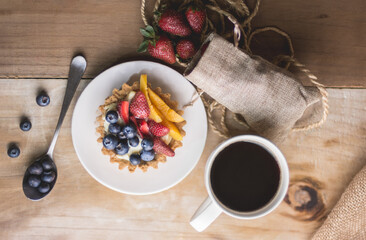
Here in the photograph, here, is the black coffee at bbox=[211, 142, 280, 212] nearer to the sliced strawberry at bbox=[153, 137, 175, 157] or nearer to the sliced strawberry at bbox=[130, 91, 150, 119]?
the sliced strawberry at bbox=[153, 137, 175, 157]

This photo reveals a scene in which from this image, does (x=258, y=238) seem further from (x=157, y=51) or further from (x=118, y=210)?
(x=157, y=51)

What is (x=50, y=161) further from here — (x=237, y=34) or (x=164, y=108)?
(x=237, y=34)

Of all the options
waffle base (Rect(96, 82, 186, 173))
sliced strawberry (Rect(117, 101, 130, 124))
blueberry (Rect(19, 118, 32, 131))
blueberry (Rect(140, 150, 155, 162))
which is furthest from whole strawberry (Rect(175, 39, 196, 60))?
blueberry (Rect(19, 118, 32, 131))

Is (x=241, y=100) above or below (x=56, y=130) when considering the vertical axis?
above

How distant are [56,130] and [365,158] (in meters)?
1.26

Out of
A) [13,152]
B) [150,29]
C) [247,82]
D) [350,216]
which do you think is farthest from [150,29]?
[350,216]

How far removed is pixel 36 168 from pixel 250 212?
32.3 inches

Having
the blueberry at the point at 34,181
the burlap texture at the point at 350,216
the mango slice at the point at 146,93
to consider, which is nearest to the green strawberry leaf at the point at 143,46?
the mango slice at the point at 146,93

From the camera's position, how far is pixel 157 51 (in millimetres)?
1227

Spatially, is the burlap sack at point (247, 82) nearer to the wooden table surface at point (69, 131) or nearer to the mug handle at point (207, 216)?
the wooden table surface at point (69, 131)

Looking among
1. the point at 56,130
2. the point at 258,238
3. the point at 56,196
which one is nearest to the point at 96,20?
the point at 56,130

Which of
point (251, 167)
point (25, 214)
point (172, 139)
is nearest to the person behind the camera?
point (251, 167)

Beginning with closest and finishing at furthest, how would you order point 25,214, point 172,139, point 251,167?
point 251,167 < point 172,139 < point 25,214

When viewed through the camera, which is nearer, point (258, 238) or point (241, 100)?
point (241, 100)
